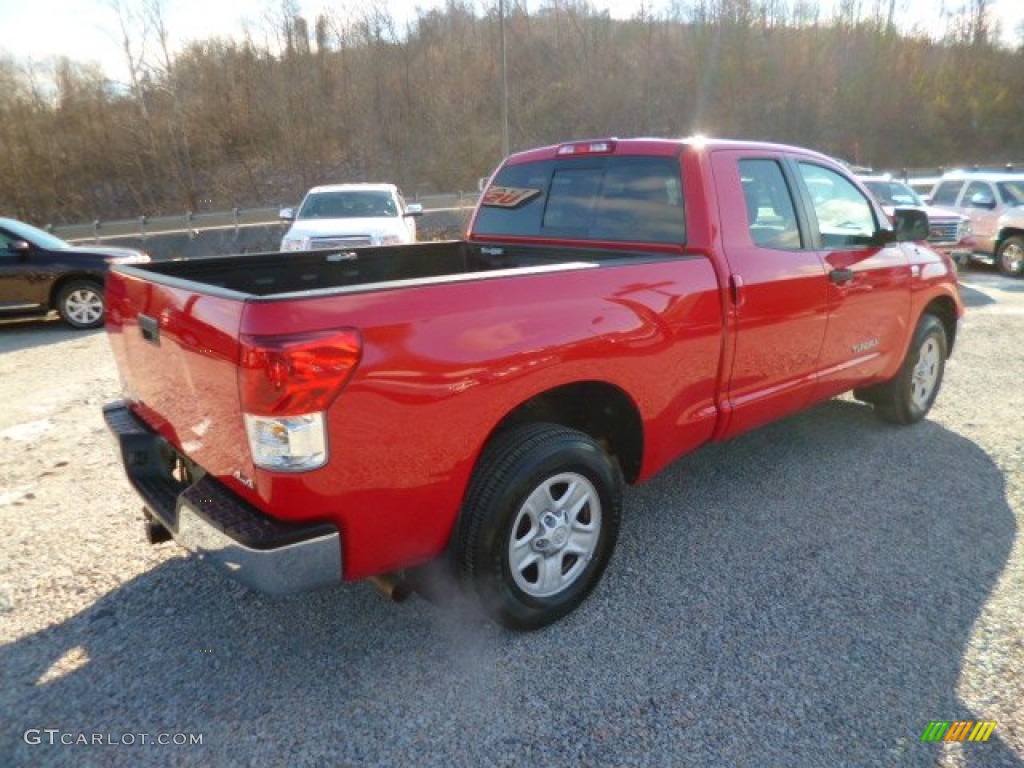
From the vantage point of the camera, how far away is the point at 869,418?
5.19 metres

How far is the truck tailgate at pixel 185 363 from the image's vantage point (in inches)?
81.4

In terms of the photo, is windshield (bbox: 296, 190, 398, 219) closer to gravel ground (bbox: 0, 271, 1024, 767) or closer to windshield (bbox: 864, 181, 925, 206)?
gravel ground (bbox: 0, 271, 1024, 767)

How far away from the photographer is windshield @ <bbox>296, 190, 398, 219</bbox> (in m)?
11.1

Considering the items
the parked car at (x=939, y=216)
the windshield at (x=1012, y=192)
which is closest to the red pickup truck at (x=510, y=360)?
the parked car at (x=939, y=216)

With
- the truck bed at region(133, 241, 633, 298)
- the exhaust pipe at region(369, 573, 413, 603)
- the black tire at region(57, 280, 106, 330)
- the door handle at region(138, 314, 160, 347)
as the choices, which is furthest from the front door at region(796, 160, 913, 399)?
the black tire at region(57, 280, 106, 330)

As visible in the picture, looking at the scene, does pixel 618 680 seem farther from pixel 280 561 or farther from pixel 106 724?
pixel 106 724

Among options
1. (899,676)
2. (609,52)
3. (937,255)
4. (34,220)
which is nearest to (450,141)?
(609,52)

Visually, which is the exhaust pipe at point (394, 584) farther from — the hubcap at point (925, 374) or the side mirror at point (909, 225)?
the hubcap at point (925, 374)

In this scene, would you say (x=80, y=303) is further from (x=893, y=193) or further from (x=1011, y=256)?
(x=1011, y=256)

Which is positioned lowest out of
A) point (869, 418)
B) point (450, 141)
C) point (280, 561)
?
point (869, 418)

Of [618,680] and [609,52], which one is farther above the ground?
[609,52]

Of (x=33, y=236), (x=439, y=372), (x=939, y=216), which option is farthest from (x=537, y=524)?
(x=939, y=216)

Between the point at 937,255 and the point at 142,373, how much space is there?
16.6 feet

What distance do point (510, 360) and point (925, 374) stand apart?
4.03m
